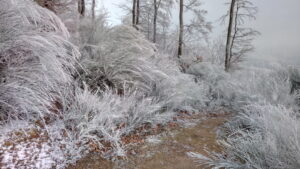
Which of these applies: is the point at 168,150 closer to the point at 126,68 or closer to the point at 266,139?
the point at 266,139

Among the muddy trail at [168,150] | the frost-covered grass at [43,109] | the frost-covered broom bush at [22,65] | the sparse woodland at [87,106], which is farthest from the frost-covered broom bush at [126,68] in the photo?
the frost-covered broom bush at [22,65]

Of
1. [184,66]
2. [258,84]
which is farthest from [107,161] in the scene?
[184,66]

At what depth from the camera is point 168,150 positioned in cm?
249

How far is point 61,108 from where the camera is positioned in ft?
9.34

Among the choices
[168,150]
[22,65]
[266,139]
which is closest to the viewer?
[266,139]

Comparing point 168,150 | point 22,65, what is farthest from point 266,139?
point 22,65

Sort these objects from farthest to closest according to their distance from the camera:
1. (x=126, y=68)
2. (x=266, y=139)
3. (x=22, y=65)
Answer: (x=126, y=68) → (x=22, y=65) → (x=266, y=139)

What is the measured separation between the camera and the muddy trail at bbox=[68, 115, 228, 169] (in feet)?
7.01

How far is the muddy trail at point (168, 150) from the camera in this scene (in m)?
2.14

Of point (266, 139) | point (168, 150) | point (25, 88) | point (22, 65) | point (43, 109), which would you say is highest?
point (22, 65)

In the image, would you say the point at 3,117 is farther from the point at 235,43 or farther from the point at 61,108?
the point at 235,43

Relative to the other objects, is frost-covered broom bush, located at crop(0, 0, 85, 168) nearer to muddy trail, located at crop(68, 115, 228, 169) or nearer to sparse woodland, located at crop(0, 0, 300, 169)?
sparse woodland, located at crop(0, 0, 300, 169)

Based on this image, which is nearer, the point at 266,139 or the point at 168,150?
the point at 266,139

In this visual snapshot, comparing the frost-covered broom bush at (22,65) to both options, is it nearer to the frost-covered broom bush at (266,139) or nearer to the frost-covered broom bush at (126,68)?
the frost-covered broom bush at (126,68)
